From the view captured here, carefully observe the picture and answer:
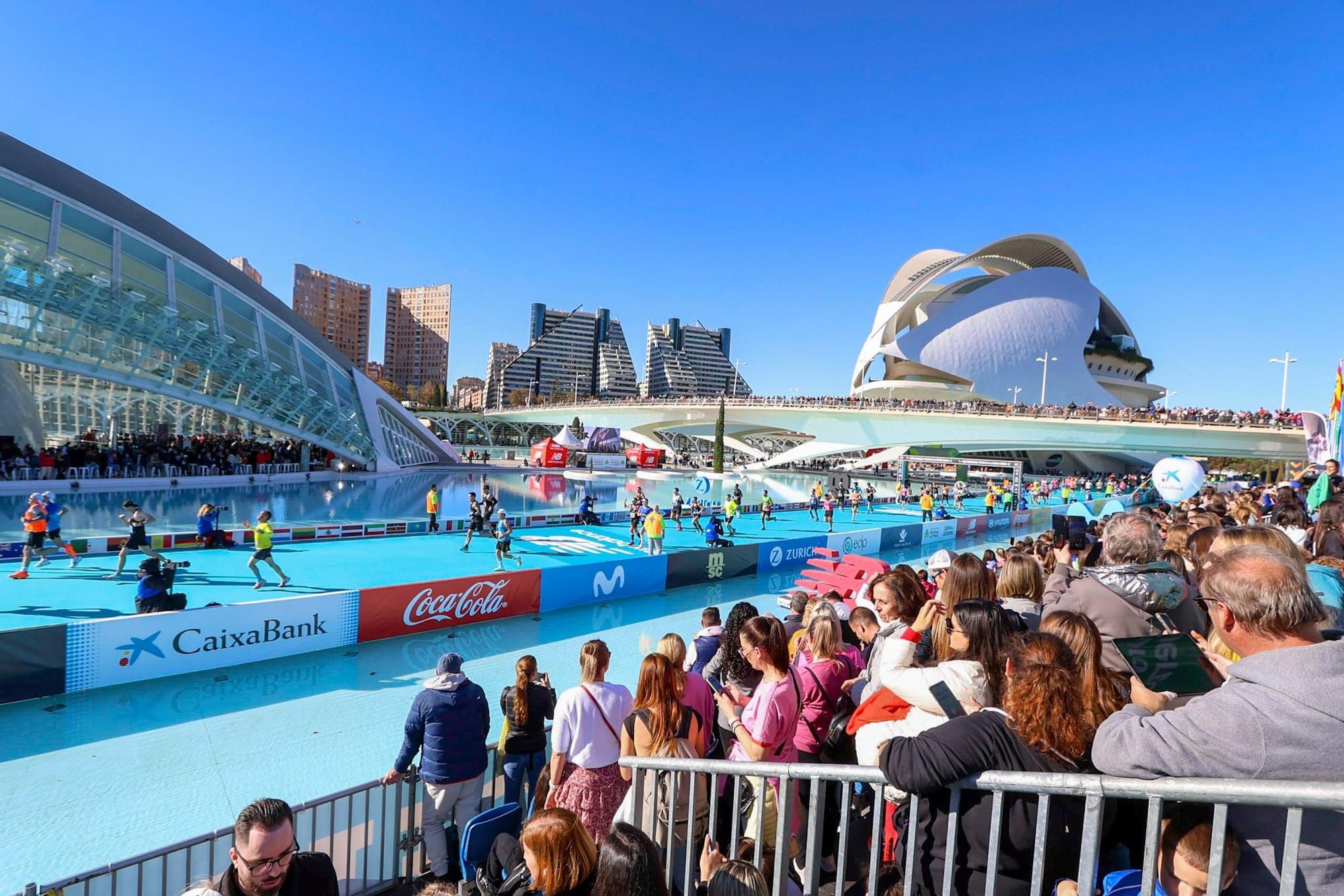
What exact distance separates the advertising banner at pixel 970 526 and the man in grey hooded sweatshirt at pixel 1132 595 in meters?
22.0

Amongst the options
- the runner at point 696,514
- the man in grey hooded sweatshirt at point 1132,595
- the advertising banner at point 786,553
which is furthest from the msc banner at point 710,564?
the man in grey hooded sweatshirt at point 1132,595

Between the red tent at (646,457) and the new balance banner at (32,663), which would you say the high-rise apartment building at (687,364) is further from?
the new balance banner at (32,663)

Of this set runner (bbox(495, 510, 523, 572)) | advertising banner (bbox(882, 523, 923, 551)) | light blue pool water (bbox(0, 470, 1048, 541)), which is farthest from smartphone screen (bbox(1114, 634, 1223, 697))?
light blue pool water (bbox(0, 470, 1048, 541))

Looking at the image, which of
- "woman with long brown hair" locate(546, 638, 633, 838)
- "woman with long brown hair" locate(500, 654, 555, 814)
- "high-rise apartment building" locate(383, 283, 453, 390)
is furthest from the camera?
"high-rise apartment building" locate(383, 283, 453, 390)

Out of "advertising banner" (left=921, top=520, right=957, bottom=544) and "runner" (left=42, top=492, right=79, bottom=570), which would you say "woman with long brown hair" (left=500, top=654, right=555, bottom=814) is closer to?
"runner" (left=42, top=492, right=79, bottom=570)

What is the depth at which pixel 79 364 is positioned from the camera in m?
26.8

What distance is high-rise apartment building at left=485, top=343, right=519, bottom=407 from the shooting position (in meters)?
150

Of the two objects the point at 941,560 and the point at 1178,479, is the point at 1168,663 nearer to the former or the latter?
the point at 941,560

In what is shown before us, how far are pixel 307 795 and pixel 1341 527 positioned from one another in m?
10.5

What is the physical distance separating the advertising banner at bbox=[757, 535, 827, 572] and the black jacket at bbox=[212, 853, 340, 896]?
47.2 feet

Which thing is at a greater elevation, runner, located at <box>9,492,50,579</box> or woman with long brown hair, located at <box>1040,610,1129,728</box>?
woman with long brown hair, located at <box>1040,610,1129,728</box>

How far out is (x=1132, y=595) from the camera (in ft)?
12.2

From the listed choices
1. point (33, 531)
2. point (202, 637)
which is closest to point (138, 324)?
point (33, 531)

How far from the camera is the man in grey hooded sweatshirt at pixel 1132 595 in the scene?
3643 millimetres
